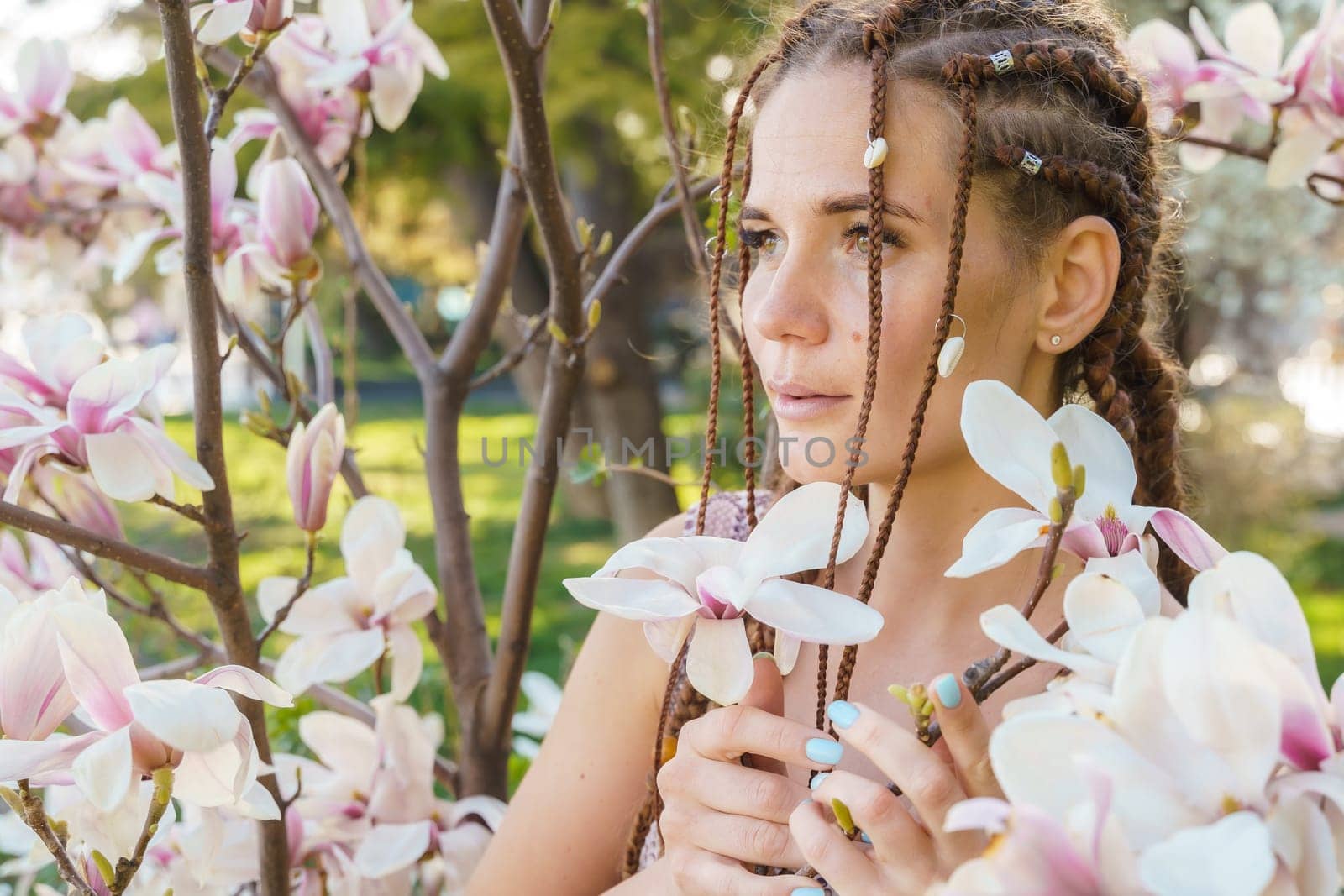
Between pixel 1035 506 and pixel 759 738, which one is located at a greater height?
pixel 1035 506

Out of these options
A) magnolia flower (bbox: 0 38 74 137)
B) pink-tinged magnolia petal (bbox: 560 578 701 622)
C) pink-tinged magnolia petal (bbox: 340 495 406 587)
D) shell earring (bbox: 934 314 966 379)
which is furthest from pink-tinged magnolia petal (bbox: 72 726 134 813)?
magnolia flower (bbox: 0 38 74 137)

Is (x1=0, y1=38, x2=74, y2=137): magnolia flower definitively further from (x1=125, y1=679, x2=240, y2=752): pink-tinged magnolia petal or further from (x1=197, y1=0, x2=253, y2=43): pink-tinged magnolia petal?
(x1=125, y1=679, x2=240, y2=752): pink-tinged magnolia petal

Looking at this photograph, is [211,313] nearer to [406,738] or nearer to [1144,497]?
[406,738]

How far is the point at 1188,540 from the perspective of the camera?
2.27 ft

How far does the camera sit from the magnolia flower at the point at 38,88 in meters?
1.39

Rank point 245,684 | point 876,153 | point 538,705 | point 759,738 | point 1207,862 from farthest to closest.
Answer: point 538,705 → point 876,153 → point 759,738 → point 245,684 → point 1207,862

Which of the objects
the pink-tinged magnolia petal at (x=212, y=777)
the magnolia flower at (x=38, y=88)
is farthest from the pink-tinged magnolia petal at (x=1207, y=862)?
the magnolia flower at (x=38, y=88)

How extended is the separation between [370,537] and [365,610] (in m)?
0.07

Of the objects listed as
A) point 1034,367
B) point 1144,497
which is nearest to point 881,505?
point 1034,367

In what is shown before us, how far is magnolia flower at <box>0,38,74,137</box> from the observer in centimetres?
139

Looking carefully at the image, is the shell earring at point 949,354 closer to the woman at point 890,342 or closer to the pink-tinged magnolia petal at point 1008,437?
the woman at point 890,342

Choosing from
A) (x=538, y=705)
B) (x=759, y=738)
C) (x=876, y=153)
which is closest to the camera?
(x=759, y=738)

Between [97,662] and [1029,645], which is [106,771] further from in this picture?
[1029,645]

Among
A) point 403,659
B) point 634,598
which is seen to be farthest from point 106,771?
point 403,659
